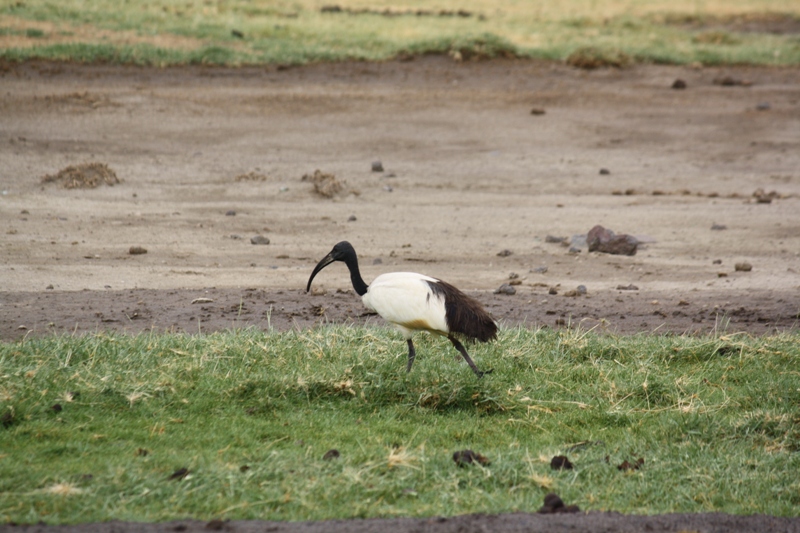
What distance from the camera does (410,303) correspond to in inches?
247

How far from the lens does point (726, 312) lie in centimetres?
876

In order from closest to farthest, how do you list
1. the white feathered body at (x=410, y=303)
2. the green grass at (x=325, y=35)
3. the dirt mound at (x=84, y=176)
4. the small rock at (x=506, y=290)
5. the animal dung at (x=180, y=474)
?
1. the animal dung at (x=180, y=474)
2. the white feathered body at (x=410, y=303)
3. the small rock at (x=506, y=290)
4. the dirt mound at (x=84, y=176)
5. the green grass at (x=325, y=35)

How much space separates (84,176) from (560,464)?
9.00 metres

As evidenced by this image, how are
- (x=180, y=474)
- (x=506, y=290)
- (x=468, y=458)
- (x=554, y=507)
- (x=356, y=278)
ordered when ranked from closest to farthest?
(x=554, y=507)
(x=180, y=474)
(x=468, y=458)
(x=356, y=278)
(x=506, y=290)

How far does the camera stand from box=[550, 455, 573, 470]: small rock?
17.5 feet

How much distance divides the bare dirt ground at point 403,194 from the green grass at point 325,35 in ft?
1.78

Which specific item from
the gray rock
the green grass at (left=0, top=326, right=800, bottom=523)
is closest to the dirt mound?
the gray rock

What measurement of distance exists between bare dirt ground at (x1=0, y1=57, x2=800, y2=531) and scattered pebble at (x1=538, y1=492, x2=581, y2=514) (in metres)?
0.17

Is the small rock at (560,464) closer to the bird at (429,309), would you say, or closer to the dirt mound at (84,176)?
the bird at (429,309)

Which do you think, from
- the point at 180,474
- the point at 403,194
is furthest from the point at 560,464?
the point at 403,194

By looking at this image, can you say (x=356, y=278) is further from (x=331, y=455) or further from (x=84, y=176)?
(x=84, y=176)

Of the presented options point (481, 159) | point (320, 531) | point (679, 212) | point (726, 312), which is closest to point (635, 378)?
point (726, 312)

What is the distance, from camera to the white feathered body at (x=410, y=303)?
625 cm

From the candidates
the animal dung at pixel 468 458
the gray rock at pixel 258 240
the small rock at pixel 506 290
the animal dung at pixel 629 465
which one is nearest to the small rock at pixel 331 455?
the animal dung at pixel 468 458
